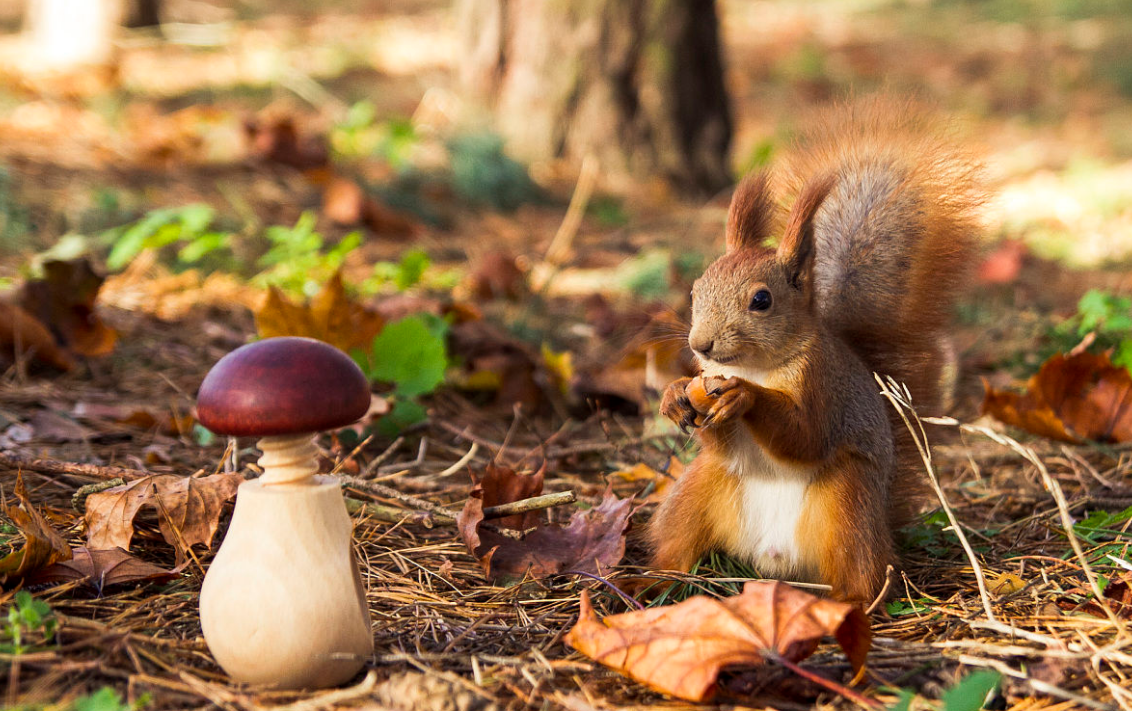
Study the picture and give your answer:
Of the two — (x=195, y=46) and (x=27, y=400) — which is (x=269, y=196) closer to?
(x=27, y=400)

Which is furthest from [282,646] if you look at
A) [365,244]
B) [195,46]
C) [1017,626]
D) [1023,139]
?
[1023,139]

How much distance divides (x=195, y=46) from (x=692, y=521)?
601 centimetres

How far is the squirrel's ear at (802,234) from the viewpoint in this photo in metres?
1.60

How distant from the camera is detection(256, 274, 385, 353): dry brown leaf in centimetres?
222

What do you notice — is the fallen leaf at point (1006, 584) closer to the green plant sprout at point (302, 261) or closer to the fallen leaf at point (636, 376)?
the fallen leaf at point (636, 376)

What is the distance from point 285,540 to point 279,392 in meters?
0.20

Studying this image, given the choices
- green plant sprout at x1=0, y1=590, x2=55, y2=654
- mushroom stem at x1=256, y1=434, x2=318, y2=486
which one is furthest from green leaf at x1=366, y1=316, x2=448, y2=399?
green plant sprout at x1=0, y1=590, x2=55, y2=654

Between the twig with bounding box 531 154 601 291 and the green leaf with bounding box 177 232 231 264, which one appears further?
the twig with bounding box 531 154 601 291

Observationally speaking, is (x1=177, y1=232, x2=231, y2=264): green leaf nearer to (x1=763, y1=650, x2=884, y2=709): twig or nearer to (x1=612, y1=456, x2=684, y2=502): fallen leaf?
(x1=612, y1=456, x2=684, y2=502): fallen leaf

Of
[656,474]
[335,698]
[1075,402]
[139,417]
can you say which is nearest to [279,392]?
[335,698]

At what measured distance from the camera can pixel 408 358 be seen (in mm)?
2287

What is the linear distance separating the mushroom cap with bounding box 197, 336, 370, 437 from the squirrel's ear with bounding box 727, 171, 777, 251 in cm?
76

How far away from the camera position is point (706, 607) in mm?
1287

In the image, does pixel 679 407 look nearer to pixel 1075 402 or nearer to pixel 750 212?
pixel 750 212
